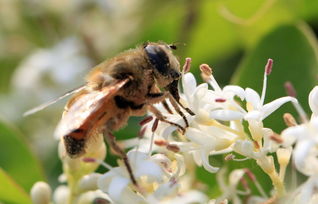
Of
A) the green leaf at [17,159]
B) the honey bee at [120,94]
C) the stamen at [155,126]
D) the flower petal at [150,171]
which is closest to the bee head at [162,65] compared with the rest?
the honey bee at [120,94]

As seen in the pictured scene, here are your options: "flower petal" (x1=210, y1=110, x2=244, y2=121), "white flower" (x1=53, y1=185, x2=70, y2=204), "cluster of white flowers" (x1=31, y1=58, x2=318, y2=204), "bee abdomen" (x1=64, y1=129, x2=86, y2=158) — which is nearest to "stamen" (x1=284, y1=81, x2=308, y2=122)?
"cluster of white flowers" (x1=31, y1=58, x2=318, y2=204)

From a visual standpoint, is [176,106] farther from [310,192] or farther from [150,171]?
[310,192]

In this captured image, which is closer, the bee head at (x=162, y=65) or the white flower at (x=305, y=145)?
the white flower at (x=305, y=145)

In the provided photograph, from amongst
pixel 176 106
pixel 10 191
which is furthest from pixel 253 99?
pixel 10 191

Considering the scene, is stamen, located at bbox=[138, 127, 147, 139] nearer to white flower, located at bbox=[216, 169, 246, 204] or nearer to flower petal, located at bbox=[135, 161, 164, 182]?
flower petal, located at bbox=[135, 161, 164, 182]

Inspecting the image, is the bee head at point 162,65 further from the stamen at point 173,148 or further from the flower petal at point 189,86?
the stamen at point 173,148

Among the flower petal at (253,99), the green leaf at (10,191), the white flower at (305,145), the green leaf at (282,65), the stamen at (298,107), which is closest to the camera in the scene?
the white flower at (305,145)

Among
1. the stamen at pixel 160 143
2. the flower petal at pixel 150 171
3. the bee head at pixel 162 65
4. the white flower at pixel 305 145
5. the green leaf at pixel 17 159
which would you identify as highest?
the green leaf at pixel 17 159

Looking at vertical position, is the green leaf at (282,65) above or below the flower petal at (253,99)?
above

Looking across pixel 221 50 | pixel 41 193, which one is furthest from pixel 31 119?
pixel 41 193
